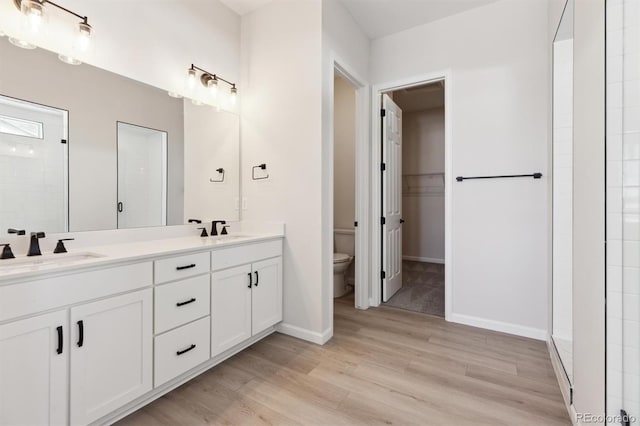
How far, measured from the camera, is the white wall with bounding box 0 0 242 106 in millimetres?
1632

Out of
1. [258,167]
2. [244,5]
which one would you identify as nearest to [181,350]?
[258,167]

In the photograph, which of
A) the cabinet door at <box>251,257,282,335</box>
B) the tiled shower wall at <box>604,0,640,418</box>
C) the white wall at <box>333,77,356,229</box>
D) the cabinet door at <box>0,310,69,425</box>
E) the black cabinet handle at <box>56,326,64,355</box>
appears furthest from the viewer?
the white wall at <box>333,77,356,229</box>

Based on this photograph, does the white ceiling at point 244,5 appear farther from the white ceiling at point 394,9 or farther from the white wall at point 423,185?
the white wall at point 423,185

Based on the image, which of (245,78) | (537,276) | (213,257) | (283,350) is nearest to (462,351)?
(537,276)

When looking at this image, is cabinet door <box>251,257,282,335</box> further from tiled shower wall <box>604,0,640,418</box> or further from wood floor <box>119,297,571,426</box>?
tiled shower wall <box>604,0,640,418</box>

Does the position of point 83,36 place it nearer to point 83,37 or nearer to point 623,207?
point 83,37

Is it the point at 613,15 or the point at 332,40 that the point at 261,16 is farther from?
the point at 613,15

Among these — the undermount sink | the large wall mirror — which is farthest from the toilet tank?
the undermount sink

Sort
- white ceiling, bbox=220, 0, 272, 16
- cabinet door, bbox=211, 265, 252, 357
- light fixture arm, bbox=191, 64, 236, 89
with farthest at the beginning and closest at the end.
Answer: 1. white ceiling, bbox=220, 0, 272, 16
2. light fixture arm, bbox=191, 64, 236, 89
3. cabinet door, bbox=211, 265, 252, 357

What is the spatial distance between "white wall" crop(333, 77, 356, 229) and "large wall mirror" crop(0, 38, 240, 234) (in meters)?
1.85

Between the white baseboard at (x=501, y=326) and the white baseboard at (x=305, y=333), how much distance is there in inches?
47.3

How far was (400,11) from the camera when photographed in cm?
263

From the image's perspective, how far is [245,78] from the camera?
2.67 m

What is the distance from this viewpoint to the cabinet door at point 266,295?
7.12ft
